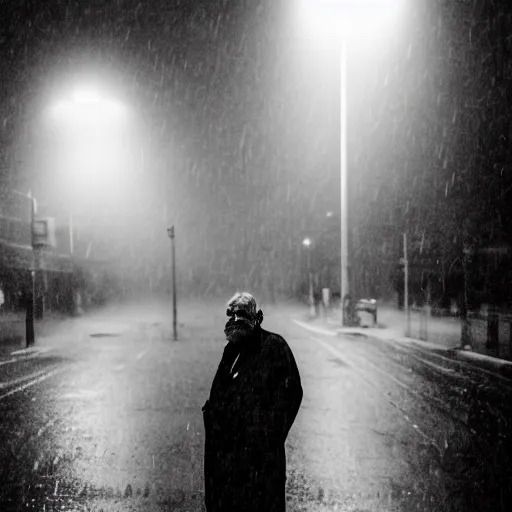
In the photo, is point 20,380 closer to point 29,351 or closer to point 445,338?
point 29,351

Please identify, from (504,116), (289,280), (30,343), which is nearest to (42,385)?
(30,343)

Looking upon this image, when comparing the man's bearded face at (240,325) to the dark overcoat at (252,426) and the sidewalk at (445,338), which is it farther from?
the sidewalk at (445,338)

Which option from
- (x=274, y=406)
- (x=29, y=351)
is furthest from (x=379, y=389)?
(x=29, y=351)

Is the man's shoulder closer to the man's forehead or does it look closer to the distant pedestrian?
the distant pedestrian

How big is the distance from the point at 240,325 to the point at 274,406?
47cm

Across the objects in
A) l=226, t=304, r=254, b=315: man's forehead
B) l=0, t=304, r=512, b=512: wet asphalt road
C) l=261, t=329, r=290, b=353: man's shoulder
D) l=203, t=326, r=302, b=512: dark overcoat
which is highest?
l=226, t=304, r=254, b=315: man's forehead

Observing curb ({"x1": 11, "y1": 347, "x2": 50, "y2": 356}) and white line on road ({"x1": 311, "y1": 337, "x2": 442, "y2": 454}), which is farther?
curb ({"x1": 11, "y1": 347, "x2": 50, "y2": 356})

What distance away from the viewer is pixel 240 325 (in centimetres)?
314

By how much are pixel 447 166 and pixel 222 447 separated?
1922cm

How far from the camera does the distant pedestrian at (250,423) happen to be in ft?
10.1

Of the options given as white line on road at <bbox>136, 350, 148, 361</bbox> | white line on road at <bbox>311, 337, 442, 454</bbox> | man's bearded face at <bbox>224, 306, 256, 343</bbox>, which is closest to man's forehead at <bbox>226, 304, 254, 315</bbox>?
man's bearded face at <bbox>224, 306, 256, 343</bbox>

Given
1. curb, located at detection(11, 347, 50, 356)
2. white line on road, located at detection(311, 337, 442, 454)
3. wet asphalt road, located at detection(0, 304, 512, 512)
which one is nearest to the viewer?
wet asphalt road, located at detection(0, 304, 512, 512)

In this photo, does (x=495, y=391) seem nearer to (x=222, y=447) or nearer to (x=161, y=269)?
(x=222, y=447)

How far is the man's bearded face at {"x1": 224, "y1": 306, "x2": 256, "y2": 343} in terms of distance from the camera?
10.3 feet
